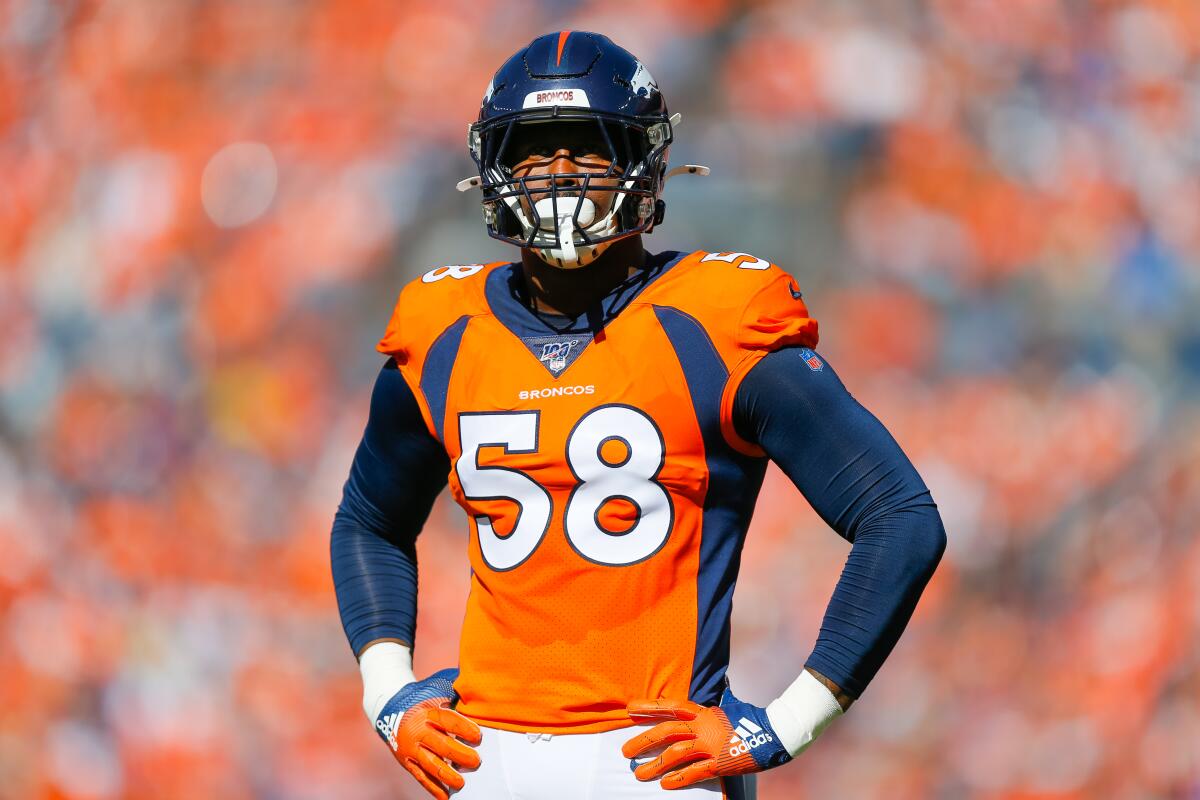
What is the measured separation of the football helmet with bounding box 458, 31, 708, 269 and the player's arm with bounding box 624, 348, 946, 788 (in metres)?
0.24

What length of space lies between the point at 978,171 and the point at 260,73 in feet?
5.75

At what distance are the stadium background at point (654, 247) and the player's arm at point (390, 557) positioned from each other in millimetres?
1575

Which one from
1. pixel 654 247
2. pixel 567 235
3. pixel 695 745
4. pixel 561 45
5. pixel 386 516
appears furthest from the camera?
pixel 654 247

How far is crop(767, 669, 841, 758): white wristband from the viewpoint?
1312mm

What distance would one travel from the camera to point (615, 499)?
1374 mm

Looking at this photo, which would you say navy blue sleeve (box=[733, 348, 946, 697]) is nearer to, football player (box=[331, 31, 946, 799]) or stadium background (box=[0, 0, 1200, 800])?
football player (box=[331, 31, 946, 799])

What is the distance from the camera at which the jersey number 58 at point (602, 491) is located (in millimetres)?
1367

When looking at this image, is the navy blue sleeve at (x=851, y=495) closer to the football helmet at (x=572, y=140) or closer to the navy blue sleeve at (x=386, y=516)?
the football helmet at (x=572, y=140)

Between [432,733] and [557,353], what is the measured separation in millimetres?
416

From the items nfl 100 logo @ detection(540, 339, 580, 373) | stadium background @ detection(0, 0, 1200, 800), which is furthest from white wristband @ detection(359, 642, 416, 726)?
stadium background @ detection(0, 0, 1200, 800)

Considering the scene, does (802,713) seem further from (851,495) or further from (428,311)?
(428,311)

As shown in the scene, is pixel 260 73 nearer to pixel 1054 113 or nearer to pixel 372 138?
pixel 372 138

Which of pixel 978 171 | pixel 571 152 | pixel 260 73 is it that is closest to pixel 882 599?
pixel 571 152

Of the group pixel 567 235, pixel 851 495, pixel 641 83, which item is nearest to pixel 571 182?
pixel 567 235
